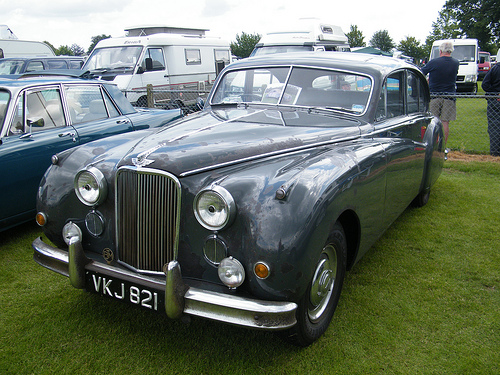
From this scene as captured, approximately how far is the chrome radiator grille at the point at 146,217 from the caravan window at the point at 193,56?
11083mm

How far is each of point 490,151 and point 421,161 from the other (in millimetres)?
4375

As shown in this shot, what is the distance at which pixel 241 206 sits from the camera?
227 cm

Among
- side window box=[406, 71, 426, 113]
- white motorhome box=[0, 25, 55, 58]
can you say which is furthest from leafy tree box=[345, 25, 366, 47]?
side window box=[406, 71, 426, 113]

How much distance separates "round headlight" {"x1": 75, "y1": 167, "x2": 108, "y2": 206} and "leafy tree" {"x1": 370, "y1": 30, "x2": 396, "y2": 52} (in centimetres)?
6018

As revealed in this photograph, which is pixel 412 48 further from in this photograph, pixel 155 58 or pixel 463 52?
pixel 155 58

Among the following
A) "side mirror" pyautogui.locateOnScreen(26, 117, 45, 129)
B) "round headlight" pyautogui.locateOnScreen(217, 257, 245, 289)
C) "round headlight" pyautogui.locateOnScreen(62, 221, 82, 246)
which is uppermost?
"side mirror" pyautogui.locateOnScreen(26, 117, 45, 129)

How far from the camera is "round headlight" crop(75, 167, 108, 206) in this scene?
2609mm

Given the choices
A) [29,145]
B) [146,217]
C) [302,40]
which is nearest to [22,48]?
[302,40]

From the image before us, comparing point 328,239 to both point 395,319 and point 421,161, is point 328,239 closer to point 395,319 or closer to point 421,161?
point 395,319

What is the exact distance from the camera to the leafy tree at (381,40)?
57.2 m

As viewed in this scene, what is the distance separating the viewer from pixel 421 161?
4.32m

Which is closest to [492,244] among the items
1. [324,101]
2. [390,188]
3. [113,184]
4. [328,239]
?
[390,188]

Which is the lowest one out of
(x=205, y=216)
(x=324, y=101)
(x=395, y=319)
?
(x=395, y=319)

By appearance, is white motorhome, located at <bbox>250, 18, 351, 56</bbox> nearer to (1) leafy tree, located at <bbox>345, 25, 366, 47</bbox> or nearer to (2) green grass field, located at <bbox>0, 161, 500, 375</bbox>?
(2) green grass field, located at <bbox>0, 161, 500, 375</bbox>
